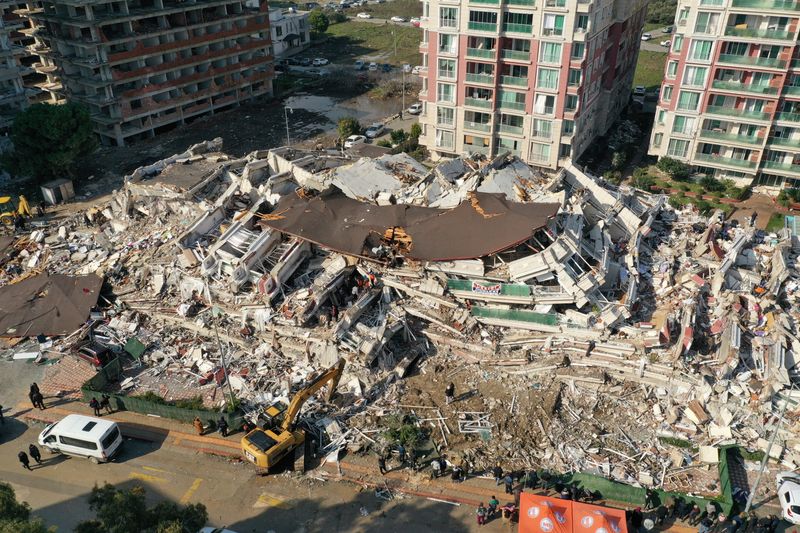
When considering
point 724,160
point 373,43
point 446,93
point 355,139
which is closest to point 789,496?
point 724,160

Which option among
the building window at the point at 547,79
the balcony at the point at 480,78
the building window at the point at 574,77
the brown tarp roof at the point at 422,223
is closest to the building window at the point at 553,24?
the building window at the point at 547,79

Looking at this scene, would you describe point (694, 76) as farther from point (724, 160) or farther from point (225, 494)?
point (225, 494)

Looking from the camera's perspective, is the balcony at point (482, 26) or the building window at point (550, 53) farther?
the balcony at point (482, 26)

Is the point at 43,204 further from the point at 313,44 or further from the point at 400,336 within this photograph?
the point at 313,44

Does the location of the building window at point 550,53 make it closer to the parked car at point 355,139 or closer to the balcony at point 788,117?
the balcony at point 788,117

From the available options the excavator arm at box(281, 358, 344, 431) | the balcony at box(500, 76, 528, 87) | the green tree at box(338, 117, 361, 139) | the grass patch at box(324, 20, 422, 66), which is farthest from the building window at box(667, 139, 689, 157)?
the grass patch at box(324, 20, 422, 66)
